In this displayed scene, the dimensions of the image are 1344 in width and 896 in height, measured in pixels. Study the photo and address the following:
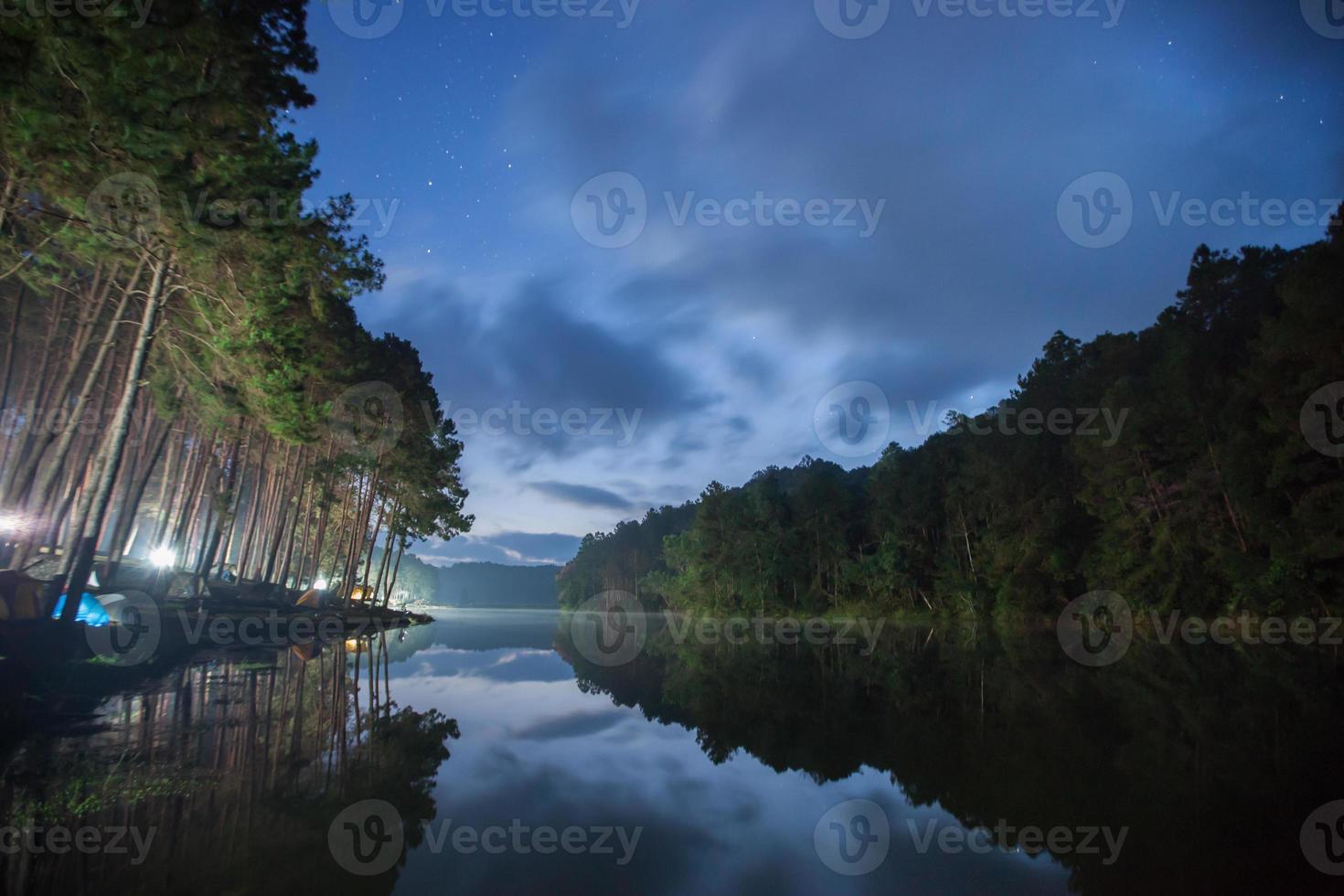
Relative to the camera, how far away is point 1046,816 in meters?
5.33

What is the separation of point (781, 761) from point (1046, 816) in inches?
123

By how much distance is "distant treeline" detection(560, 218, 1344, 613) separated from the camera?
23.0 m

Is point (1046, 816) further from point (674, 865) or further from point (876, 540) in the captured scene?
point (876, 540)
